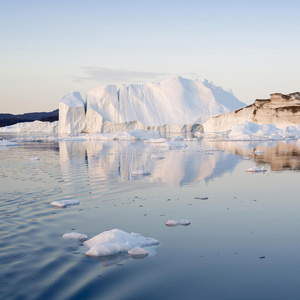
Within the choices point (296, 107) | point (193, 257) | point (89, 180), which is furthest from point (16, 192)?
point (296, 107)

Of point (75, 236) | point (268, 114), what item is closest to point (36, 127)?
point (268, 114)

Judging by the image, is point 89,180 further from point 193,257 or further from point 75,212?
point 193,257

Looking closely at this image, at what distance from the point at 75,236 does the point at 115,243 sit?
70 cm

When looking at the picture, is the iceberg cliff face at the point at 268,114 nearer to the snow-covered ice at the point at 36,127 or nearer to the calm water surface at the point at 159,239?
the snow-covered ice at the point at 36,127

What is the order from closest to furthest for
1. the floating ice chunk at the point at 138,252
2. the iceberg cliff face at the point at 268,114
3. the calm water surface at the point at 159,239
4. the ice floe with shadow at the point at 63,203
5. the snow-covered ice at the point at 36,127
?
1. the calm water surface at the point at 159,239
2. the floating ice chunk at the point at 138,252
3. the ice floe with shadow at the point at 63,203
4. the iceberg cliff face at the point at 268,114
5. the snow-covered ice at the point at 36,127

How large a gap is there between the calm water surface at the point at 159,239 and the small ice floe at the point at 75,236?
0.12 metres

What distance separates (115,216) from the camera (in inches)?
226

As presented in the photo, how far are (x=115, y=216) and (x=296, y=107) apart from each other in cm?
4491

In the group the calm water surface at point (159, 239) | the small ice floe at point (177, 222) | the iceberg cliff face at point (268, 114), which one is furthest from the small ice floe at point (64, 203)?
the iceberg cliff face at point (268, 114)

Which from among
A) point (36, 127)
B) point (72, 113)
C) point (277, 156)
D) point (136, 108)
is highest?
point (136, 108)

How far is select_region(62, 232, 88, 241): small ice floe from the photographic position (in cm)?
460

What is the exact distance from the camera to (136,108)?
51.2 m

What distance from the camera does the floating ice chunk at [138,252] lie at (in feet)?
13.3

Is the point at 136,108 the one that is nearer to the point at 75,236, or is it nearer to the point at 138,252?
the point at 75,236
